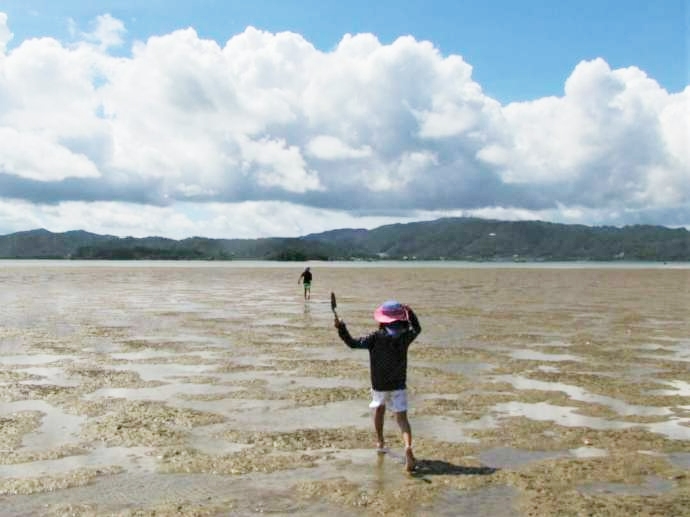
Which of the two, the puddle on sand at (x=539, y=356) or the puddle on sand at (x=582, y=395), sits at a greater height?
the puddle on sand at (x=539, y=356)

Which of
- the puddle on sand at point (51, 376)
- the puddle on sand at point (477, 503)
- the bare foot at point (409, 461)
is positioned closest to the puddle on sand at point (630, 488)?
the puddle on sand at point (477, 503)

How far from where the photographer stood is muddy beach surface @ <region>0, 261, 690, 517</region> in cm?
846

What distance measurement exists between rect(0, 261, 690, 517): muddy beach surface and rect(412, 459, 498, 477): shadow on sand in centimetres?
5

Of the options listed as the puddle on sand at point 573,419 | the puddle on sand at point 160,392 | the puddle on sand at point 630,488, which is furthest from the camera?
the puddle on sand at point 160,392

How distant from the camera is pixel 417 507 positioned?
812 cm

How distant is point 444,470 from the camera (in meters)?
9.53

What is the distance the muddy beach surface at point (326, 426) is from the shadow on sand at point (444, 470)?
55mm

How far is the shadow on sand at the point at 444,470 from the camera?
937 cm

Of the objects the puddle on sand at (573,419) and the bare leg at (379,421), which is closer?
the bare leg at (379,421)

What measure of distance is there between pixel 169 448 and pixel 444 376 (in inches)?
329

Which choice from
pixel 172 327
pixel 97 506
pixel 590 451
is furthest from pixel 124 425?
pixel 172 327

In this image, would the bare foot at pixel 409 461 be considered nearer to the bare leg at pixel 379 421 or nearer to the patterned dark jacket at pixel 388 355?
→ the bare leg at pixel 379 421

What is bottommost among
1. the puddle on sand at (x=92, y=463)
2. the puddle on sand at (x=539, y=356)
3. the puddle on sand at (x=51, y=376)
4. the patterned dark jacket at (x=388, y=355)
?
the puddle on sand at (x=539, y=356)

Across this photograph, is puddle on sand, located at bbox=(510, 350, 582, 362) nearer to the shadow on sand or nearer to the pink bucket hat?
the shadow on sand
